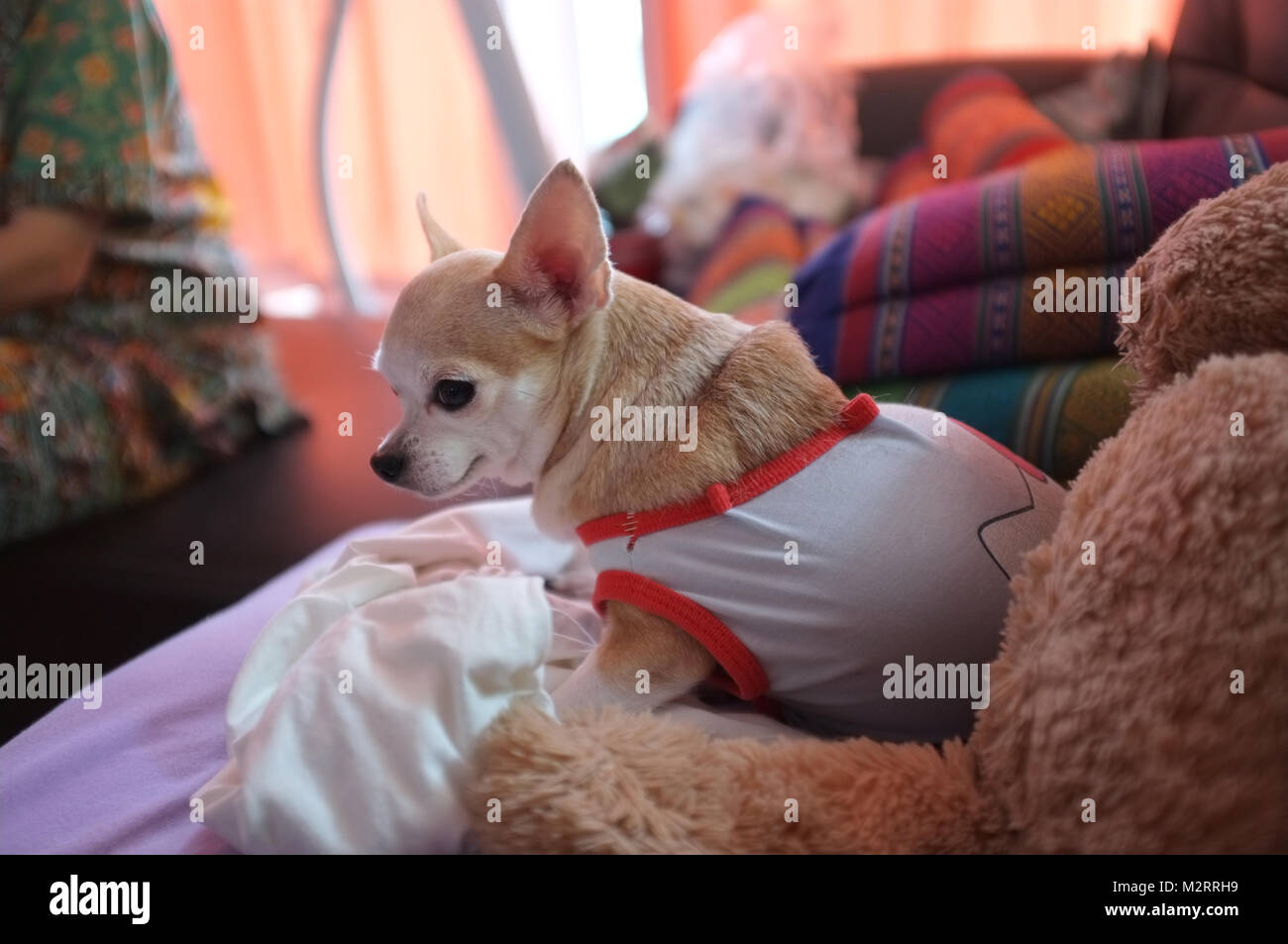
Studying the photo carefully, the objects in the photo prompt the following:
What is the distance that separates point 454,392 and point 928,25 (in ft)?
5.80

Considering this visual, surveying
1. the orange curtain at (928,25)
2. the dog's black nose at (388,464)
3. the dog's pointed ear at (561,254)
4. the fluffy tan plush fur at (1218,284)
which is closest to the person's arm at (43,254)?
the dog's black nose at (388,464)

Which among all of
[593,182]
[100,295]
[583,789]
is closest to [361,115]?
[593,182]

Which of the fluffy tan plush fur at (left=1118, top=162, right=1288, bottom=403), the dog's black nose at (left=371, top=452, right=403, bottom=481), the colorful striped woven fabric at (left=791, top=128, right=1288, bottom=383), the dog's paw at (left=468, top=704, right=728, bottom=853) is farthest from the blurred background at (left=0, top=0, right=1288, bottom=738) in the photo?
the dog's paw at (left=468, top=704, right=728, bottom=853)

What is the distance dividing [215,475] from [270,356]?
1.36ft

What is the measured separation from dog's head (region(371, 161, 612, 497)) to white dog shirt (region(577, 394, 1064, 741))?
0.53 ft

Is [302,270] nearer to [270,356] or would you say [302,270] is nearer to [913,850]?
[270,356]

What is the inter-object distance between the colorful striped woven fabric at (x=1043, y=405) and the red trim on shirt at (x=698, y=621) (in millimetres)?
449

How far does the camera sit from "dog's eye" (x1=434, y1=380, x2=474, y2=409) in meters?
0.89

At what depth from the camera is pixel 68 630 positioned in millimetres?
1205

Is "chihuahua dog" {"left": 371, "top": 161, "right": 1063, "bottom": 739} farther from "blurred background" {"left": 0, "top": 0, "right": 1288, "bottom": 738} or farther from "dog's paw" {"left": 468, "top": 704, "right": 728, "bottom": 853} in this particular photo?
"blurred background" {"left": 0, "top": 0, "right": 1288, "bottom": 738}

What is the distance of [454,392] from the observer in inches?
35.2

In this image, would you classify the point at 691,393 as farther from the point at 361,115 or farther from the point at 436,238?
the point at 361,115

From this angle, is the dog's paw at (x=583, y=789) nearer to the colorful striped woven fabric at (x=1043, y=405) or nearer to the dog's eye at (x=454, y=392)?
the dog's eye at (x=454, y=392)

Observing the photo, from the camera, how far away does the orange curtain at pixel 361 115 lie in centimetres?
242
